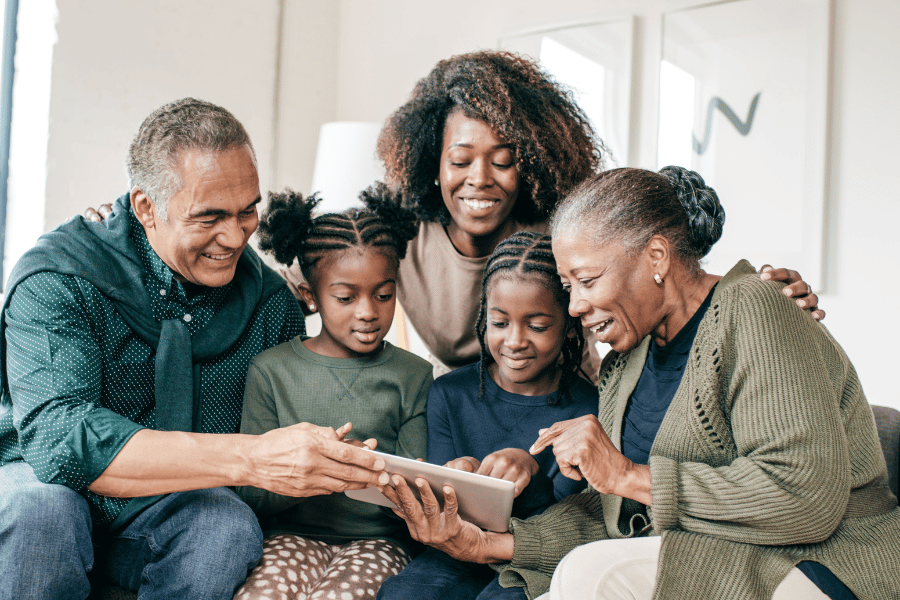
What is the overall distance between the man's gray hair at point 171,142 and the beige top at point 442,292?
0.80 m

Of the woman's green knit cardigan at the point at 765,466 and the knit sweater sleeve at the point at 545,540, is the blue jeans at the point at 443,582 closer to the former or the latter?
the knit sweater sleeve at the point at 545,540

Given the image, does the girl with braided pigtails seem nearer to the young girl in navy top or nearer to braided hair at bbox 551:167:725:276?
the young girl in navy top

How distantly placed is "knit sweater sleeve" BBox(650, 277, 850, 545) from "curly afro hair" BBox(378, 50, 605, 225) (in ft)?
3.21

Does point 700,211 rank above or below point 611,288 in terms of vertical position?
above

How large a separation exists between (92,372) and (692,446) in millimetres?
1242

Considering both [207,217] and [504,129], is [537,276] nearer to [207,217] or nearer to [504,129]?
[504,129]

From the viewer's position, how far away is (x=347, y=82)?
4332 mm

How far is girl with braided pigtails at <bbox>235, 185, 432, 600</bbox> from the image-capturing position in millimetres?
1826

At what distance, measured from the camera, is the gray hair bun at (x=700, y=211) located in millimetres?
1609

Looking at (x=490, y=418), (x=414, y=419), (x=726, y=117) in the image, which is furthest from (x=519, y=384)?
A: (x=726, y=117)

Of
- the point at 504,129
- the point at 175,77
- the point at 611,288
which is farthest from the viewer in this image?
the point at 175,77

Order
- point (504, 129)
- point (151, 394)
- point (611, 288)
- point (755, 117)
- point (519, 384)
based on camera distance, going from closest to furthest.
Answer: point (611, 288) < point (151, 394) < point (519, 384) < point (504, 129) < point (755, 117)

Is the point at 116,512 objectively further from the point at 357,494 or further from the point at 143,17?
the point at 143,17

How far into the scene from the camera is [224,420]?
1.95 meters
